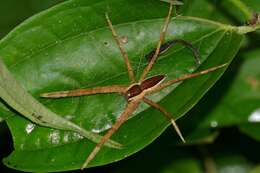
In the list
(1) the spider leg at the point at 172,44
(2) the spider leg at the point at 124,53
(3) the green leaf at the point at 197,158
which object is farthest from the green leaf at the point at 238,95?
(2) the spider leg at the point at 124,53

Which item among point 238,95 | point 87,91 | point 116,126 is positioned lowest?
point 238,95

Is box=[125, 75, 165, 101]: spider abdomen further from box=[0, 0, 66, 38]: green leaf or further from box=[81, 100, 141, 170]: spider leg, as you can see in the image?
box=[0, 0, 66, 38]: green leaf

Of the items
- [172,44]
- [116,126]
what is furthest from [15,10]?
[116,126]

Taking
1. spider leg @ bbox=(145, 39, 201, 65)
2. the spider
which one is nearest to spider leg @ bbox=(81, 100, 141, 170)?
the spider

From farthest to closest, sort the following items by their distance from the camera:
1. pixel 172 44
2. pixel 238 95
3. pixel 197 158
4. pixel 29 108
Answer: pixel 197 158 → pixel 238 95 → pixel 172 44 → pixel 29 108

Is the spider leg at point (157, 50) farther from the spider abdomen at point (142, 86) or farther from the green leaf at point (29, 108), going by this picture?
the green leaf at point (29, 108)

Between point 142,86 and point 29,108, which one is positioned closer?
point 29,108

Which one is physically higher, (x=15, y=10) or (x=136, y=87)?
(x=15, y=10)

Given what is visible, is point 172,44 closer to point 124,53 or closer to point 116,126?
point 124,53
